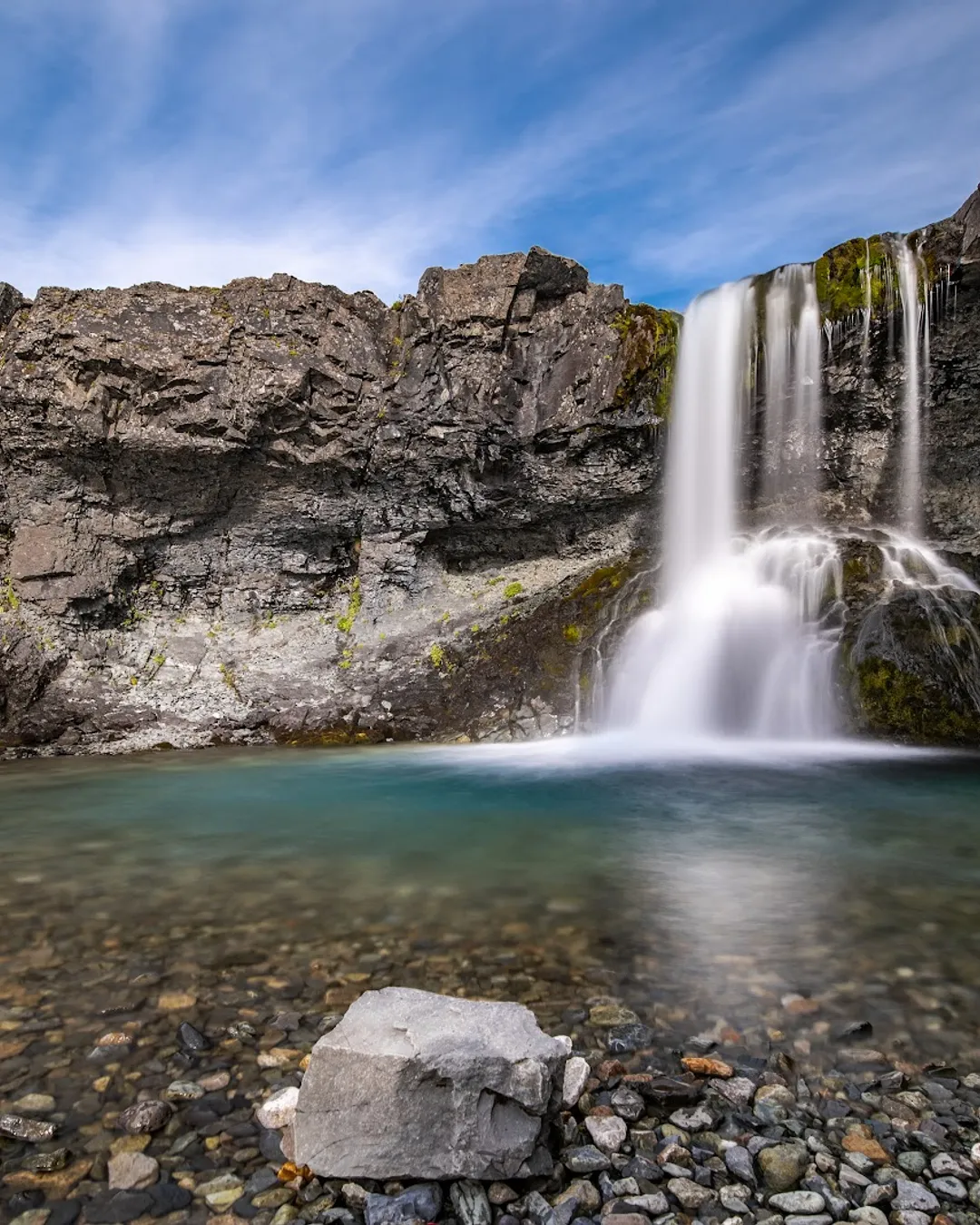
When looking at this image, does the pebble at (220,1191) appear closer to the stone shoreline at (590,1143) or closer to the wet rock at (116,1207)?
the stone shoreline at (590,1143)

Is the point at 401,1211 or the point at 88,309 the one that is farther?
the point at 88,309

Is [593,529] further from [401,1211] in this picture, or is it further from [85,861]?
[401,1211]

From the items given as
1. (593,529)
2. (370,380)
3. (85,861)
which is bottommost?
(85,861)

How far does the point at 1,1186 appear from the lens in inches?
105

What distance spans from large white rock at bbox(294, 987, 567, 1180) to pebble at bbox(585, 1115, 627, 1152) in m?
0.27

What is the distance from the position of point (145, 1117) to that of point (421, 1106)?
1.18 m

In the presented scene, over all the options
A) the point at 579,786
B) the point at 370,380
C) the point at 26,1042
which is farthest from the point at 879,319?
the point at 26,1042

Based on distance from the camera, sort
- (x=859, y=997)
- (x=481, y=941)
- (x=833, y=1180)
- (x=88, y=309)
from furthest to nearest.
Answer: (x=88, y=309), (x=481, y=941), (x=859, y=997), (x=833, y=1180)

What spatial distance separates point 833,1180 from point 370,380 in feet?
62.1

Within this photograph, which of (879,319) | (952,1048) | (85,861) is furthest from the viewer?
(879,319)

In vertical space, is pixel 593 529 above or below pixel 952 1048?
above

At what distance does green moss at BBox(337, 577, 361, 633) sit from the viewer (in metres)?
19.2

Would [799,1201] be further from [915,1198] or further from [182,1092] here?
[182,1092]

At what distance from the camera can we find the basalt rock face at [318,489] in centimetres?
1741
